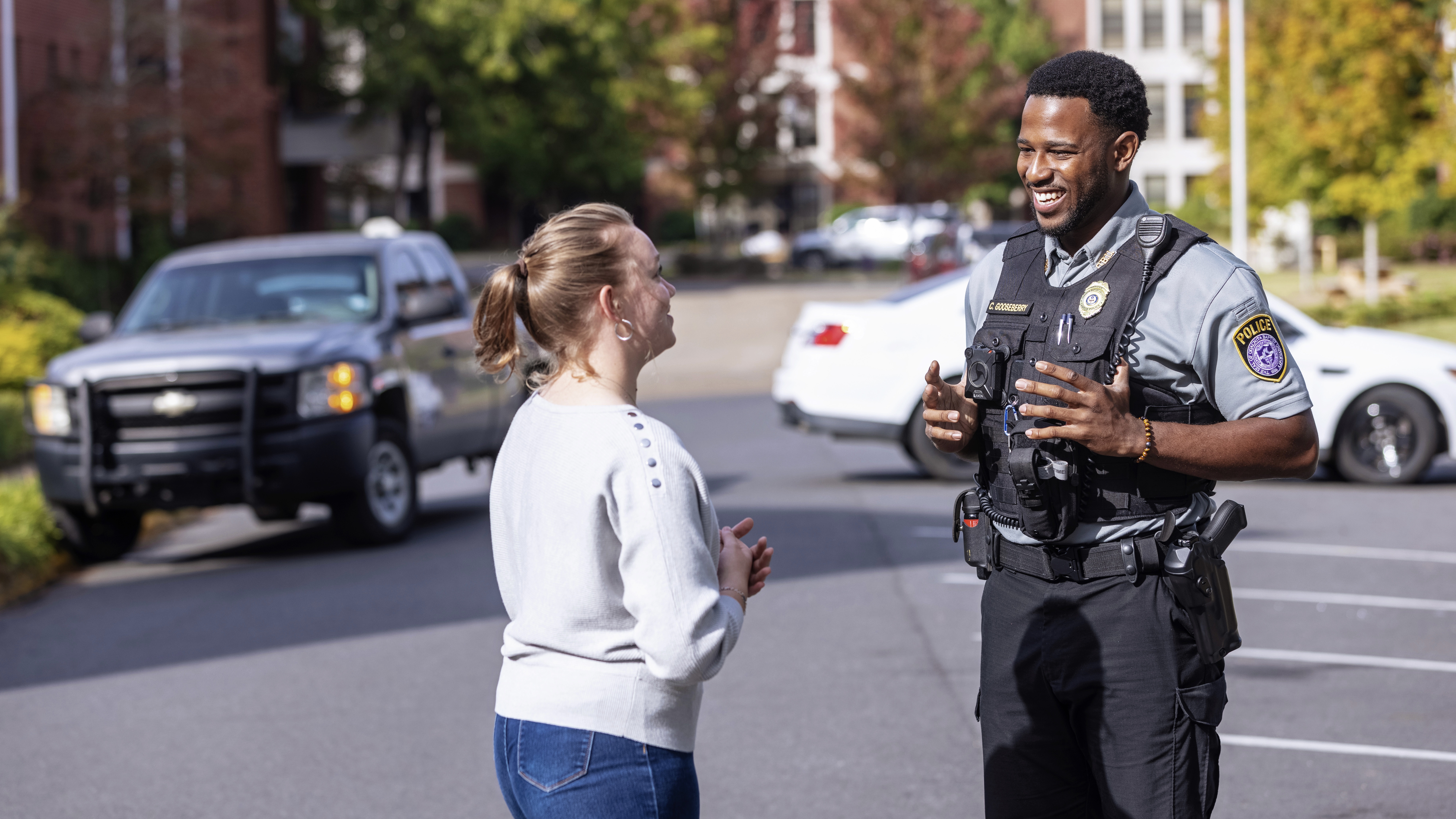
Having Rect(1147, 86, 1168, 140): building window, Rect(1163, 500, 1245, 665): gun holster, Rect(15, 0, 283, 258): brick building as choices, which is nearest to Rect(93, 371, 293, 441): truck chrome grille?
Rect(1163, 500, 1245, 665): gun holster

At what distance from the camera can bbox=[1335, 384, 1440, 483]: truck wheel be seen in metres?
11.8

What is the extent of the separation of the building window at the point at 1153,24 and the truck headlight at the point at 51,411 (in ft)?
194

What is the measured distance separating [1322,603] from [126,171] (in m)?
19.6

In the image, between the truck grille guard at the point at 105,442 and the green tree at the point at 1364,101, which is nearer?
the truck grille guard at the point at 105,442

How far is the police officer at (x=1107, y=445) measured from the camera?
9.83 ft

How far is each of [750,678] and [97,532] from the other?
216 inches

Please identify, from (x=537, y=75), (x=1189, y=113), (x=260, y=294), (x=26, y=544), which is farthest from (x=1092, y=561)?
(x=1189, y=113)

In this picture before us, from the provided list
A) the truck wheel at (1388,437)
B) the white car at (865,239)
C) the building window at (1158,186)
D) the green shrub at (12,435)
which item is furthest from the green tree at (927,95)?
the truck wheel at (1388,437)

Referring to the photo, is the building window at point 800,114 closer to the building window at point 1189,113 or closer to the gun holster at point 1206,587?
the building window at point 1189,113

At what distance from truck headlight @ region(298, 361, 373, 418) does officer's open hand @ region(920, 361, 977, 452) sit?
7286 mm

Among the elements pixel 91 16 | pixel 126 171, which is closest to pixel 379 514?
pixel 126 171

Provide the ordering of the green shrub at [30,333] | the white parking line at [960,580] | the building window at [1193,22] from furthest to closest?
the building window at [1193,22], the green shrub at [30,333], the white parking line at [960,580]

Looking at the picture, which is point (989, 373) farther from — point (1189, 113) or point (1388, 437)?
point (1189, 113)

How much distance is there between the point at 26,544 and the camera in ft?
32.1
